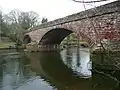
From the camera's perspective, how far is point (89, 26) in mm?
15203

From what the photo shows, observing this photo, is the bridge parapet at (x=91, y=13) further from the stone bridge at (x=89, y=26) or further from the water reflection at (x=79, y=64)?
the water reflection at (x=79, y=64)

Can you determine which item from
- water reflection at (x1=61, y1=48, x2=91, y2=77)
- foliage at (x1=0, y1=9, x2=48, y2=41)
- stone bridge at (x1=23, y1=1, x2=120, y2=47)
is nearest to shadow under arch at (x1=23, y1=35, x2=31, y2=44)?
stone bridge at (x1=23, y1=1, x2=120, y2=47)

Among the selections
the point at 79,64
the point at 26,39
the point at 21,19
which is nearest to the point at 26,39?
the point at 26,39

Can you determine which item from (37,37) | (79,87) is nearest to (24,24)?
(37,37)

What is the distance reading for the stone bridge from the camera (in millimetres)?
4645

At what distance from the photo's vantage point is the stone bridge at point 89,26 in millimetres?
4645

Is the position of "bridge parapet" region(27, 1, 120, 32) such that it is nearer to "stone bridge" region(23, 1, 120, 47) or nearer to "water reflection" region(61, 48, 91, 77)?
"stone bridge" region(23, 1, 120, 47)

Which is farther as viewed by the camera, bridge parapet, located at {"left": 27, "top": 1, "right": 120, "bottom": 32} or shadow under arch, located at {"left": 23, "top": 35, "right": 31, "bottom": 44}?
shadow under arch, located at {"left": 23, "top": 35, "right": 31, "bottom": 44}

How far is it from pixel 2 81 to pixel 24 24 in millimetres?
46943

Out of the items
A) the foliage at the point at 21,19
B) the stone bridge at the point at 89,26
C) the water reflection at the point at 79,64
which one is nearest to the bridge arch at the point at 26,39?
the stone bridge at the point at 89,26

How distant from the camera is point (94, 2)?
8.16 feet

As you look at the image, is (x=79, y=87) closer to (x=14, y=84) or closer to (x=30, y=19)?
(x=14, y=84)

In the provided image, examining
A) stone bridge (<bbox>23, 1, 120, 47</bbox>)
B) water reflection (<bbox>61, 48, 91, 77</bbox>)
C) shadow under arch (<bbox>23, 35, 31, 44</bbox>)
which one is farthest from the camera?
shadow under arch (<bbox>23, 35, 31, 44</bbox>)

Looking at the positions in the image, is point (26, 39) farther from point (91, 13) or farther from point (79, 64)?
point (91, 13)
